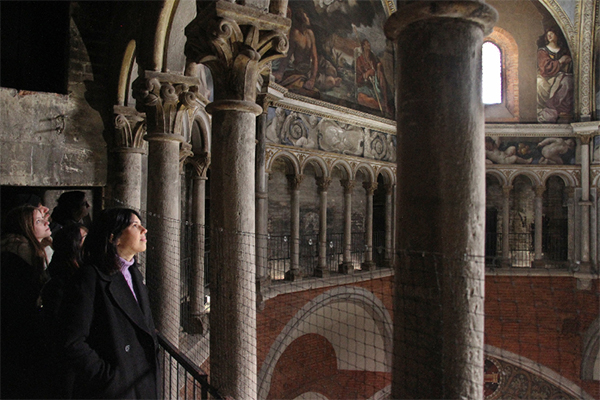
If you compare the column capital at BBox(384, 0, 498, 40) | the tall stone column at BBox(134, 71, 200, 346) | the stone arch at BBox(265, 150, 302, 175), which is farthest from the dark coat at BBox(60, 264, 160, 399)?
the stone arch at BBox(265, 150, 302, 175)

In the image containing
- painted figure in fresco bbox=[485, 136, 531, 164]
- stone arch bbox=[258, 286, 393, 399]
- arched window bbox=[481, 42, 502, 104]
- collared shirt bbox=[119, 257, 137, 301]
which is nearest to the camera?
collared shirt bbox=[119, 257, 137, 301]

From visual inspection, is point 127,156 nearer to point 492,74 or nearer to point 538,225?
point 538,225

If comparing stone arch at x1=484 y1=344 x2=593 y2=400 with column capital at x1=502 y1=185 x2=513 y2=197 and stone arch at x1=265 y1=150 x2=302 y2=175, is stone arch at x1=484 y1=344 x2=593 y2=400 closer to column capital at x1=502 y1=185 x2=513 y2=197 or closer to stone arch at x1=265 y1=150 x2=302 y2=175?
column capital at x1=502 y1=185 x2=513 y2=197

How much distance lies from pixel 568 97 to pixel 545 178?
2945mm

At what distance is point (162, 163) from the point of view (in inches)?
211

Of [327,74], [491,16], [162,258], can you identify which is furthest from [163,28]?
[327,74]

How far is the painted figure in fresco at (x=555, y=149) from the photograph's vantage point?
15273mm

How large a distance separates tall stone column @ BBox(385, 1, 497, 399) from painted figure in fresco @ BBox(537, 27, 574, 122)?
1564 centimetres

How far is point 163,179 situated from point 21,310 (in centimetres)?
295

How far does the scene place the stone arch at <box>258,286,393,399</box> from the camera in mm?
9773

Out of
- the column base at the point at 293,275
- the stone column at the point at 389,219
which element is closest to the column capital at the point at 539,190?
the stone column at the point at 389,219

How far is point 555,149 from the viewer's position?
50.4 feet

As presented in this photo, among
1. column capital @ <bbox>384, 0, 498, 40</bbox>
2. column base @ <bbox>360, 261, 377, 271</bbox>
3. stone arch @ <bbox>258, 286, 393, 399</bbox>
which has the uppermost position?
column capital @ <bbox>384, 0, 498, 40</bbox>

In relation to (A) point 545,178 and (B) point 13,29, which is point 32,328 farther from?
(A) point 545,178
